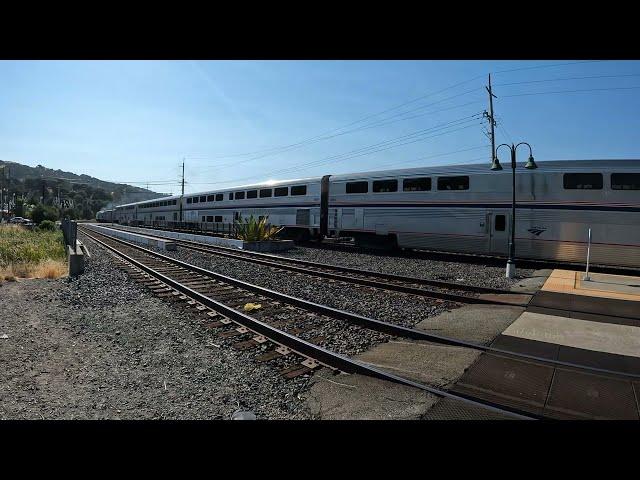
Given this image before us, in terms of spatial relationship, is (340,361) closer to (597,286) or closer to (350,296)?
(350,296)

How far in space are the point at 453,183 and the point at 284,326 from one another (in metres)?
12.3

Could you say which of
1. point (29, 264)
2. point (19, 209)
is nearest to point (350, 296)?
point (29, 264)

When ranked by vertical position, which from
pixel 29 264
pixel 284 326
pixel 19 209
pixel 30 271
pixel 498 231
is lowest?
pixel 284 326

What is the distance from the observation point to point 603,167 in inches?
520

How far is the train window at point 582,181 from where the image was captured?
522 inches

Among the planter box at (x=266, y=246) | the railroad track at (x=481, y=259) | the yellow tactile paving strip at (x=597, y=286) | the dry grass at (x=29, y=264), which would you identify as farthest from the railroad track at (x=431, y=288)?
the dry grass at (x=29, y=264)

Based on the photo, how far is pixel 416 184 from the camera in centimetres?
1806

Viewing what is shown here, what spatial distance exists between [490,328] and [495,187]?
10338 mm

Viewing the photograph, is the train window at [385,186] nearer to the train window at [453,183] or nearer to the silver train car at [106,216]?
the train window at [453,183]

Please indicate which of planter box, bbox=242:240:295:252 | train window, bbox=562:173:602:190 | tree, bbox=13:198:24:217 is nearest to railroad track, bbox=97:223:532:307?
train window, bbox=562:173:602:190

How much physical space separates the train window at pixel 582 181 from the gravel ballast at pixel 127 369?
1334 centimetres
